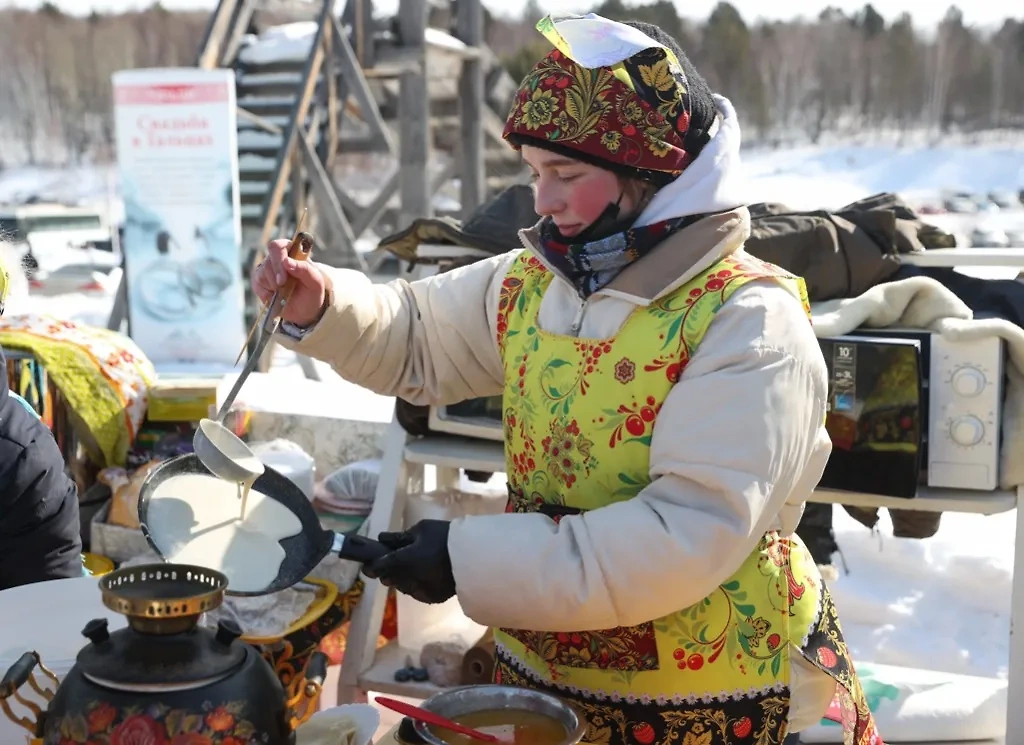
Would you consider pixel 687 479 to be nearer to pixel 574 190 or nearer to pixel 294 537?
pixel 574 190

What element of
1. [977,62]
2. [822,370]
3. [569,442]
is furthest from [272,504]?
[977,62]

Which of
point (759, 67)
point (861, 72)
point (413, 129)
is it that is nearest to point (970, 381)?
point (413, 129)

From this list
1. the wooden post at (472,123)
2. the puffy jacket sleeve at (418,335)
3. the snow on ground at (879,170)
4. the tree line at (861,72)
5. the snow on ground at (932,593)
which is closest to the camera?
the puffy jacket sleeve at (418,335)

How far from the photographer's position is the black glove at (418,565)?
1.31 metres

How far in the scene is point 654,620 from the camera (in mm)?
1442

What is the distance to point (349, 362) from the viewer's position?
174 centimetres

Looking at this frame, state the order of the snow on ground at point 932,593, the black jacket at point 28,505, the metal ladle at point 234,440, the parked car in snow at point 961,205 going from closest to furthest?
1. the metal ladle at point 234,440
2. the black jacket at point 28,505
3. the snow on ground at point 932,593
4. the parked car in snow at point 961,205

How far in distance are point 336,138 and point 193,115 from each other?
264 cm

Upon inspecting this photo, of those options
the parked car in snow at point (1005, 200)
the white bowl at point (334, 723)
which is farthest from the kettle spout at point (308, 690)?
the parked car in snow at point (1005, 200)

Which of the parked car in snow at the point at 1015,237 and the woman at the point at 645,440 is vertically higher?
the woman at the point at 645,440

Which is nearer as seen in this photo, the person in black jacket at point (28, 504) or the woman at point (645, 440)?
the woman at point (645, 440)

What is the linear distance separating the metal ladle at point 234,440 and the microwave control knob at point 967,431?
55.4 inches

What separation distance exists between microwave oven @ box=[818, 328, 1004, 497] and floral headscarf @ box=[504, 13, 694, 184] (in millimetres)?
1069

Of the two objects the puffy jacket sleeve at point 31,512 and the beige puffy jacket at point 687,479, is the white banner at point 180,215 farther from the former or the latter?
the beige puffy jacket at point 687,479
